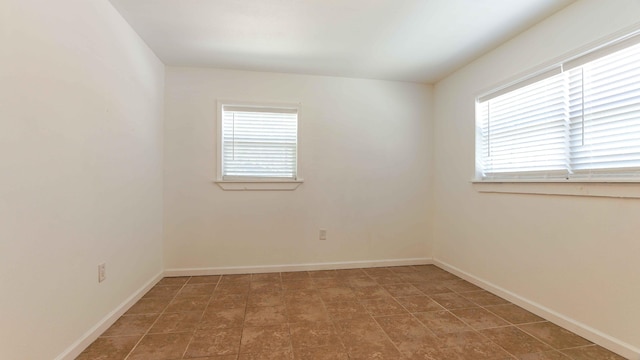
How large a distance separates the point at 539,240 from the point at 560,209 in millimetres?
297

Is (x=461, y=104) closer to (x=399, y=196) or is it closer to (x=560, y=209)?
(x=399, y=196)

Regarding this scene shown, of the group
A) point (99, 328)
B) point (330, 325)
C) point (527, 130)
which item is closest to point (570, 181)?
point (527, 130)

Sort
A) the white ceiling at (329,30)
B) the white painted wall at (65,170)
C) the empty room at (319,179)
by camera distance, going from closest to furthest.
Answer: the white painted wall at (65,170)
the empty room at (319,179)
the white ceiling at (329,30)

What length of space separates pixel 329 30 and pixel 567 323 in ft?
9.34

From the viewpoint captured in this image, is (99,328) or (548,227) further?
(548,227)

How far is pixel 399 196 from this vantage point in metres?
3.39

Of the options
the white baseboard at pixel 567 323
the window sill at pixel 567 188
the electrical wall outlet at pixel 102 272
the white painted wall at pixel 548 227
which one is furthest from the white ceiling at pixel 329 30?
the white baseboard at pixel 567 323

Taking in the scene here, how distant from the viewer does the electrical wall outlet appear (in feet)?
5.93

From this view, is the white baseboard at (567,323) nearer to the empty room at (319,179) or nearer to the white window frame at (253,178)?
the empty room at (319,179)

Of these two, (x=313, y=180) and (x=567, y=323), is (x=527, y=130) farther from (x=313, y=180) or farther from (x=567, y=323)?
(x=313, y=180)

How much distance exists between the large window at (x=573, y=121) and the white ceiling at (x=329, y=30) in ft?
1.64

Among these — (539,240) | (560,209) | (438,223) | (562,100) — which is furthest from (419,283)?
(562,100)

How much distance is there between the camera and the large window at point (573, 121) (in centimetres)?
161

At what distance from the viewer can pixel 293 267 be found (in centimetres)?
313
